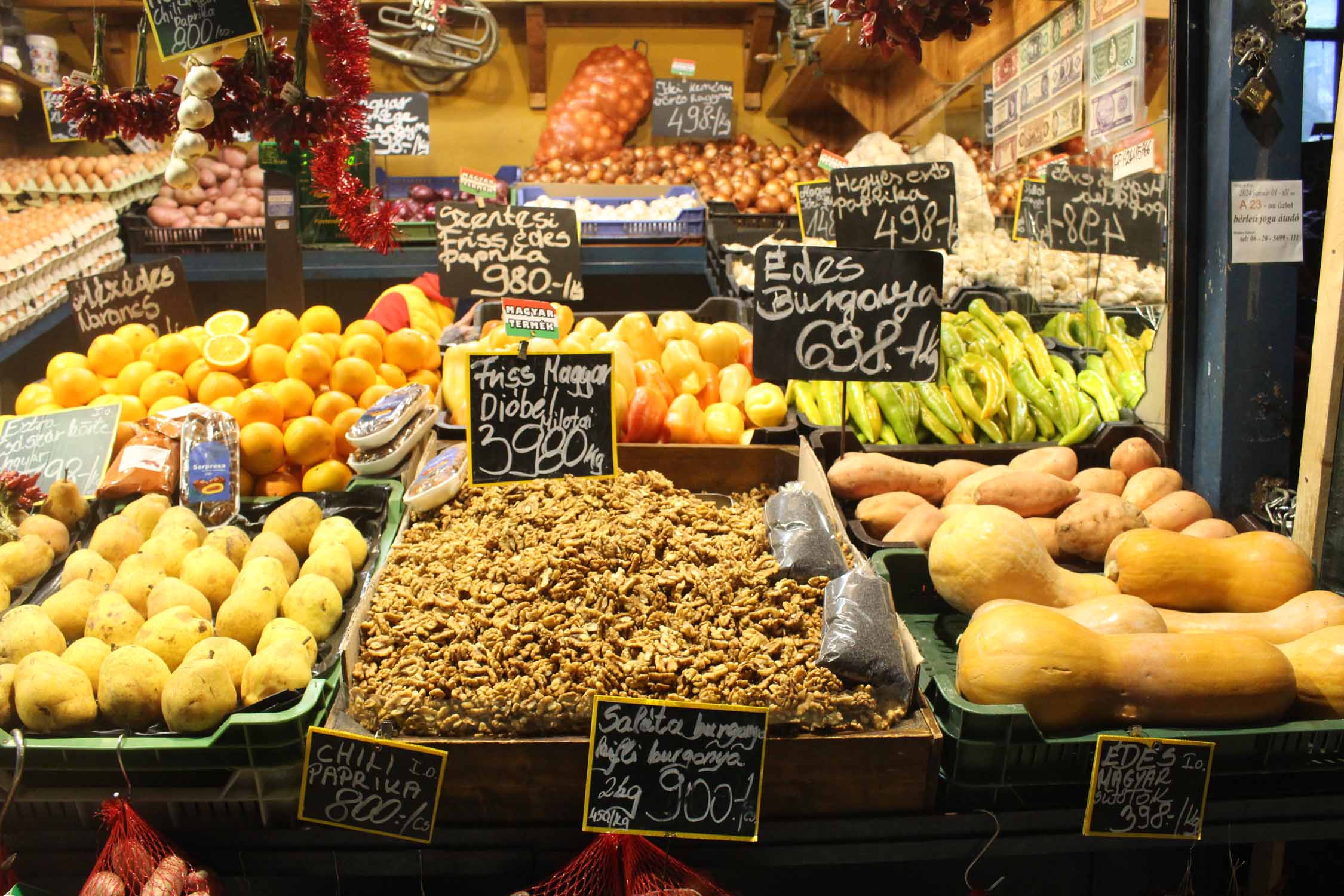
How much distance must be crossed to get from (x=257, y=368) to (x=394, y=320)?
71cm

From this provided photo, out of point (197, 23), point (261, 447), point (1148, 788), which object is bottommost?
point (1148, 788)

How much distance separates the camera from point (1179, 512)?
201cm

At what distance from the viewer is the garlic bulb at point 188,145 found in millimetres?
2090

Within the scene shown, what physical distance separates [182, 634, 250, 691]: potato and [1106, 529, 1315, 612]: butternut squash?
151 cm

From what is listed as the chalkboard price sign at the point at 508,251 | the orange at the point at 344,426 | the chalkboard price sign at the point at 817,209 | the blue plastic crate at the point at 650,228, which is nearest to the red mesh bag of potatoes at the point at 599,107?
the blue plastic crate at the point at 650,228

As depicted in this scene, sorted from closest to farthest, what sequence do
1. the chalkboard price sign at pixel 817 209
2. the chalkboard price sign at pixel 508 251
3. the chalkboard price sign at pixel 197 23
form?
the chalkboard price sign at pixel 197 23 → the chalkboard price sign at pixel 508 251 → the chalkboard price sign at pixel 817 209

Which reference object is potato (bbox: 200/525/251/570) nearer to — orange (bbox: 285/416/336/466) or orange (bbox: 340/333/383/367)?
orange (bbox: 285/416/336/466)

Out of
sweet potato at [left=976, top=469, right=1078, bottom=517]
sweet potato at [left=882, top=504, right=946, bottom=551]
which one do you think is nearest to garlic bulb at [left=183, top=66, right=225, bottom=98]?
sweet potato at [left=882, top=504, right=946, bottom=551]

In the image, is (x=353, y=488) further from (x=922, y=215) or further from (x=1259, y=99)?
(x=1259, y=99)

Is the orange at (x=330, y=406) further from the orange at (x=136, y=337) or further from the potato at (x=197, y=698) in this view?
the potato at (x=197, y=698)

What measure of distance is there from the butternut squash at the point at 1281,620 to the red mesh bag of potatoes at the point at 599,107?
4.98 m

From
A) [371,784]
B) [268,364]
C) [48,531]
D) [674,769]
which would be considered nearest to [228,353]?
[268,364]

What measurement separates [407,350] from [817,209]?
1440mm

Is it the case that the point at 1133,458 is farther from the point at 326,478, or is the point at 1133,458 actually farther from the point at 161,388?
the point at 161,388
